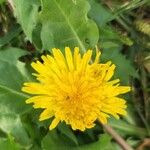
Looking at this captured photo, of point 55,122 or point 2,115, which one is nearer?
point 55,122

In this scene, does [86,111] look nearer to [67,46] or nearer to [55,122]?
[55,122]

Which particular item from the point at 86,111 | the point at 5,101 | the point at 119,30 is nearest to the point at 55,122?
the point at 86,111

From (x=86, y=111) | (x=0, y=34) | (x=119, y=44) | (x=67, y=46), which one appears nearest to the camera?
(x=86, y=111)

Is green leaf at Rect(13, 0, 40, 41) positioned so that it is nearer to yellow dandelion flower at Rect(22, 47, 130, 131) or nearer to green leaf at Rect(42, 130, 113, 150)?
yellow dandelion flower at Rect(22, 47, 130, 131)

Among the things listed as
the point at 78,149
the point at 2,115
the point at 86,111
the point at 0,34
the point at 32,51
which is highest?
the point at 0,34

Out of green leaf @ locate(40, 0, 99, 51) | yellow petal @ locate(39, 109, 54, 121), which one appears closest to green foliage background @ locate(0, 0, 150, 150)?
green leaf @ locate(40, 0, 99, 51)

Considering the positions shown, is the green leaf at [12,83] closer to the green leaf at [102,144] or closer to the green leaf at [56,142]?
the green leaf at [56,142]

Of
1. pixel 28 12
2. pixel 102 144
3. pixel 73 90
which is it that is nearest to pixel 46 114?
pixel 73 90
